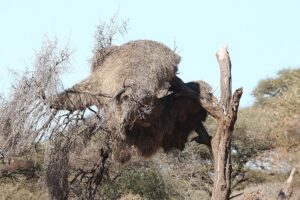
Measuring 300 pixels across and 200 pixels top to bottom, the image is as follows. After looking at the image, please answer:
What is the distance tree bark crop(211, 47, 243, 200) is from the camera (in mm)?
12289

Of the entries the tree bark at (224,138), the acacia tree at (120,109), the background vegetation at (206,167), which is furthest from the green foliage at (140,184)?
the tree bark at (224,138)

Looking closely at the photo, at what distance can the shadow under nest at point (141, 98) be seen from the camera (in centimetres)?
1175

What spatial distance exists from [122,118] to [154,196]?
312 inches

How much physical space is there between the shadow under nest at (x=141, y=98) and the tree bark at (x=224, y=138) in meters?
0.58

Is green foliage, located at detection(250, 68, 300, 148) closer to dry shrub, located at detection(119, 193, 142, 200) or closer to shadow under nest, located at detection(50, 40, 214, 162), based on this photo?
shadow under nest, located at detection(50, 40, 214, 162)

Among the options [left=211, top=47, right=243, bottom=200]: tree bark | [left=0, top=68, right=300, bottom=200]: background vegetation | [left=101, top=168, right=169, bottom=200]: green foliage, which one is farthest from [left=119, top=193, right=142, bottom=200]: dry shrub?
[left=211, top=47, right=243, bottom=200]: tree bark

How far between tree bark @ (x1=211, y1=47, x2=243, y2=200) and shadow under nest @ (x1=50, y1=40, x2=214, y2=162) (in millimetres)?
582

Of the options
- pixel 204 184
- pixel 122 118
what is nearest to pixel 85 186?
pixel 122 118

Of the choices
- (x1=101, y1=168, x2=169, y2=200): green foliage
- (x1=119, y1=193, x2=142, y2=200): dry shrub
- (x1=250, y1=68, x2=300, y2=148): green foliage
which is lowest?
(x1=119, y1=193, x2=142, y2=200): dry shrub

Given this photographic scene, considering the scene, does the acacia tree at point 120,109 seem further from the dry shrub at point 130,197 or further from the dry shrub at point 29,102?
the dry shrub at point 130,197

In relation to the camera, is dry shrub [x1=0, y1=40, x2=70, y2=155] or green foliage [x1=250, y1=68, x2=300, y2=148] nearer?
dry shrub [x1=0, y1=40, x2=70, y2=155]

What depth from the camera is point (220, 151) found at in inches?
490

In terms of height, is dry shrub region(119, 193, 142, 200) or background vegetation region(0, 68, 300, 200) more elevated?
background vegetation region(0, 68, 300, 200)

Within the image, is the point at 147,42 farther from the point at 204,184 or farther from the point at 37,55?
the point at 204,184
